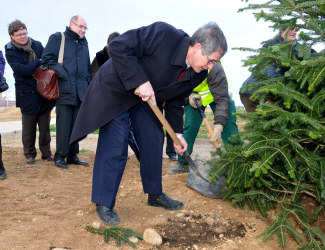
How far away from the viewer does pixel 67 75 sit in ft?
16.7

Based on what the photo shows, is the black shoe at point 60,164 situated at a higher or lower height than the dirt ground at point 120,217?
lower

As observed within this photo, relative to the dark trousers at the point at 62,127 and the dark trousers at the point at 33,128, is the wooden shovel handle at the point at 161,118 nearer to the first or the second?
the dark trousers at the point at 62,127

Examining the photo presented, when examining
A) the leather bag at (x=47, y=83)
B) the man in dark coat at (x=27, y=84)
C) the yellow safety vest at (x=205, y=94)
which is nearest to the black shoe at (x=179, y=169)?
the yellow safety vest at (x=205, y=94)

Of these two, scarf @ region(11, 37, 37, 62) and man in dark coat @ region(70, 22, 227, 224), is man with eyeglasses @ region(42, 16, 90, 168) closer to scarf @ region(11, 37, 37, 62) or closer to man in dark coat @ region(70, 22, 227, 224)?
scarf @ region(11, 37, 37, 62)

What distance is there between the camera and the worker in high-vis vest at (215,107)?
157 inches

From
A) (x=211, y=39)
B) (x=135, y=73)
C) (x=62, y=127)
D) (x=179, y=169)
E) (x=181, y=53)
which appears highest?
(x=211, y=39)

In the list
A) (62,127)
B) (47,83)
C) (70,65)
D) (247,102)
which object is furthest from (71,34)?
(247,102)

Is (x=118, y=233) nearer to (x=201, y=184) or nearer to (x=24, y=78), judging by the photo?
(x=201, y=184)

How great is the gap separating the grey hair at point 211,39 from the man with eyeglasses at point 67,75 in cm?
279

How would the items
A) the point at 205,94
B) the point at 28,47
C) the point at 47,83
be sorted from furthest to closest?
the point at 28,47
the point at 47,83
the point at 205,94

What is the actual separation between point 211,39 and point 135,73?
2.14 ft

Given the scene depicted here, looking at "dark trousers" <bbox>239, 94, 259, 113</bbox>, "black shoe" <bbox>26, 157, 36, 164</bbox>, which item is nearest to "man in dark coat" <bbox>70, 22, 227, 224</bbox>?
"dark trousers" <bbox>239, 94, 259, 113</bbox>

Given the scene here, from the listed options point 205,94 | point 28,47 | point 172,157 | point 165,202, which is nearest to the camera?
point 165,202

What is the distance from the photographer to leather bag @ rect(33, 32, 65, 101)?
4.98 m
